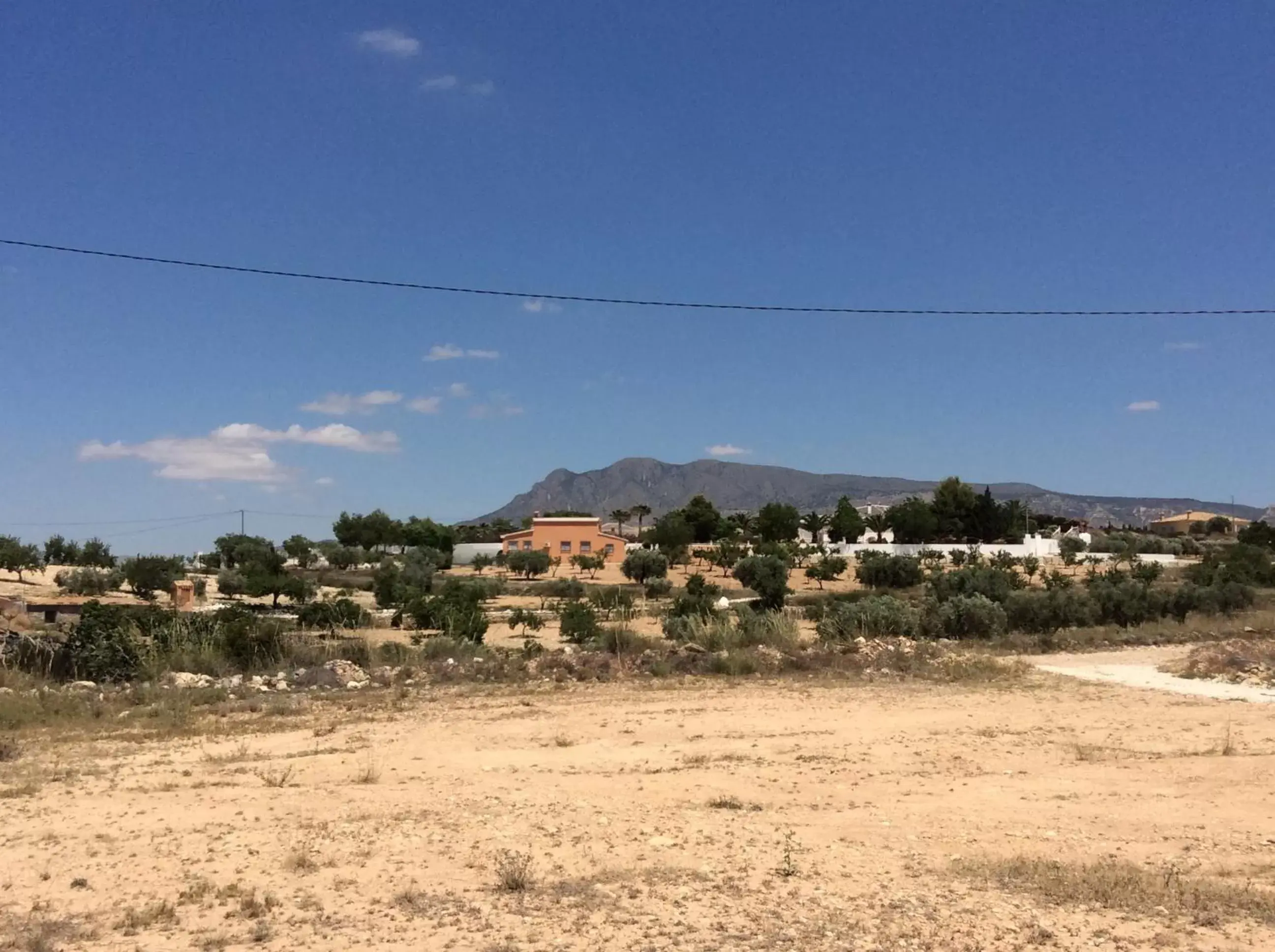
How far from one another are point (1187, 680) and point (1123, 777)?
10.1m

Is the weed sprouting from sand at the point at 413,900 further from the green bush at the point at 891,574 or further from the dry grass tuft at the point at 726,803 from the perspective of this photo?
the green bush at the point at 891,574

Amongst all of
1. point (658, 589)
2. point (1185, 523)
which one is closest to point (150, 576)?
point (658, 589)

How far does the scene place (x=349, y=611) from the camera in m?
35.3

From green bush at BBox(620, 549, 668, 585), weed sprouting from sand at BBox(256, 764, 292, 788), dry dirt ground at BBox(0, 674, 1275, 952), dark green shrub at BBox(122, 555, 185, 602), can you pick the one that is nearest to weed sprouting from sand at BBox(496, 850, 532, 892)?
dry dirt ground at BBox(0, 674, 1275, 952)

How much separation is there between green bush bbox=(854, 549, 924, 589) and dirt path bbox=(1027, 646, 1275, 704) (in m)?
34.3

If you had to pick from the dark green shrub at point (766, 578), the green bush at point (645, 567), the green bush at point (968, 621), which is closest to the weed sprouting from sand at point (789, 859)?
the green bush at point (968, 621)

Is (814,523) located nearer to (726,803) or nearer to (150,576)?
(150,576)

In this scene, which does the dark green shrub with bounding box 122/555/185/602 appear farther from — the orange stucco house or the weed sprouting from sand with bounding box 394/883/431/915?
the weed sprouting from sand with bounding box 394/883/431/915

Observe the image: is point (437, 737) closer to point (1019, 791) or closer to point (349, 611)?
point (1019, 791)

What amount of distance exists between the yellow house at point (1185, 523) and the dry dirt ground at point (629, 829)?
131m

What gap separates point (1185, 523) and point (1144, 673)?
137 m

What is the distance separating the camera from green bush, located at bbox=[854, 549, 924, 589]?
197 ft

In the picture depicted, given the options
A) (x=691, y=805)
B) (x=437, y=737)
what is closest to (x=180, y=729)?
(x=437, y=737)

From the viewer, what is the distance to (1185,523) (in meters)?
141
